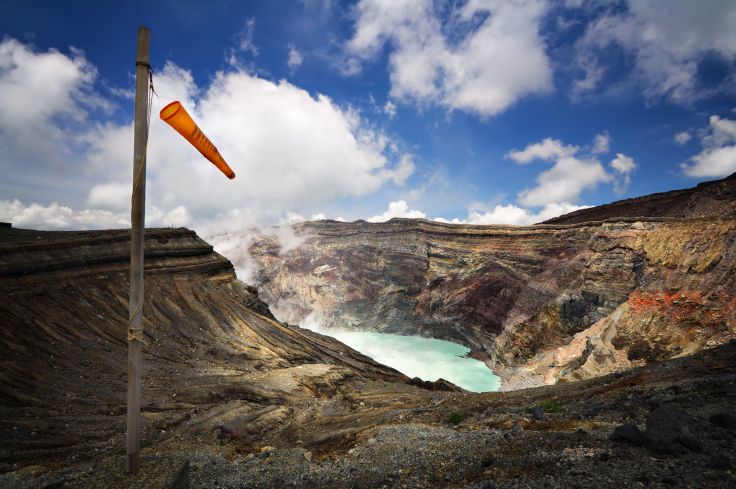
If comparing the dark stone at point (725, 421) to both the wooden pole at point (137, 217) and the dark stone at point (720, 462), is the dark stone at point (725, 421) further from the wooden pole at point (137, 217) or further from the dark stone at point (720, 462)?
the wooden pole at point (137, 217)

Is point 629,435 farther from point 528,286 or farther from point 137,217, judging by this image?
point 528,286

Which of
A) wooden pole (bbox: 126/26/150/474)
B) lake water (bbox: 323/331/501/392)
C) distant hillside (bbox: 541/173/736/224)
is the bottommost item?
lake water (bbox: 323/331/501/392)

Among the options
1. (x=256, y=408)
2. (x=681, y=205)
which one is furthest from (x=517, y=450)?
(x=681, y=205)

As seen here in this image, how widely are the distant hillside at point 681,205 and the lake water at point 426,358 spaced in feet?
83.0

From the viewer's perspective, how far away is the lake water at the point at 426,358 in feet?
120

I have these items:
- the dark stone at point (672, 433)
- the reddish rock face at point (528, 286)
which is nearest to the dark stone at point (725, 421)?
the dark stone at point (672, 433)

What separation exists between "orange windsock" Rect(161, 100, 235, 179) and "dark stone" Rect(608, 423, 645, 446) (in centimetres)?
833

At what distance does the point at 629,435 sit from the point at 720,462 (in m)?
1.25

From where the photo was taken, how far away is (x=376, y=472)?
6.93 m

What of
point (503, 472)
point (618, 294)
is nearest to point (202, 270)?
point (503, 472)

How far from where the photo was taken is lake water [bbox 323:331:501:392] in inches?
1435

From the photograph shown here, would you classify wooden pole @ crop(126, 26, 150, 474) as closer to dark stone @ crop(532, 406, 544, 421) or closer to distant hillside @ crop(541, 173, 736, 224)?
dark stone @ crop(532, 406, 544, 421)

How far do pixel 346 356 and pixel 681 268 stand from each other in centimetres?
2839

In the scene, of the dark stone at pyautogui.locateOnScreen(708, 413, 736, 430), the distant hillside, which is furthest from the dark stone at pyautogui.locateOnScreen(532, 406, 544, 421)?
the distant hillside
